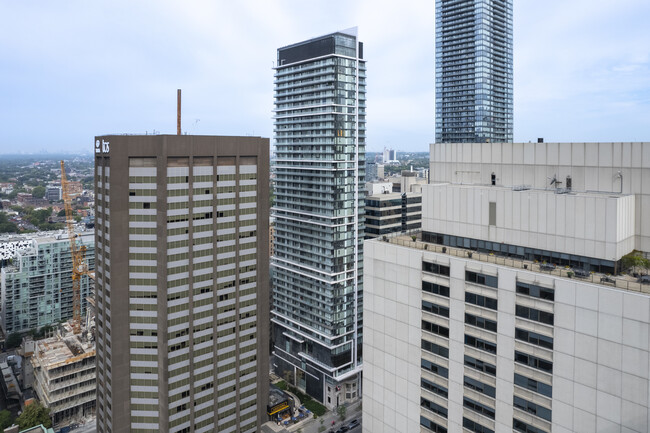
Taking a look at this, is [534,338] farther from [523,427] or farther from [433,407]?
[433,407]

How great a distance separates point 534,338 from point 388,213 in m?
108

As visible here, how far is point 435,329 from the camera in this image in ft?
148

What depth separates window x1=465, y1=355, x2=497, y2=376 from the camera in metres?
41.0

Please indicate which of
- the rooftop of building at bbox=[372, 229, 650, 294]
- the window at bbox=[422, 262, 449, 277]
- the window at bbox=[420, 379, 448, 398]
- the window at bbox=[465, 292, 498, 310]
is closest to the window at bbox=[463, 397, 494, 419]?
the window at bbox=[420, 379, 448, 398]

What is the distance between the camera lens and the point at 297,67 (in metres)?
130

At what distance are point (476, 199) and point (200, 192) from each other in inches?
1972

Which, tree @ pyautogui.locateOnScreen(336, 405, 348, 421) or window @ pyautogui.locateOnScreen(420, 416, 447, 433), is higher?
window @ pyautogui.locateOnScreen(420, 416, 447, 433)

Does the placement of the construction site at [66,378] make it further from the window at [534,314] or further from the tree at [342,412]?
the window at [534,314]

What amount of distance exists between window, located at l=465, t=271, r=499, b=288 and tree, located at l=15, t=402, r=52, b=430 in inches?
4545

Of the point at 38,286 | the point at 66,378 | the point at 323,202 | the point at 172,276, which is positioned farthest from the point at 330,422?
the point at 38,286

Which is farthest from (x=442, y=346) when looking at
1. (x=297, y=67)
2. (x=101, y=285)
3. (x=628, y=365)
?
(x=297, y=67)

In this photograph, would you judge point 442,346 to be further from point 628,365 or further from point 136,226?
point 136,226

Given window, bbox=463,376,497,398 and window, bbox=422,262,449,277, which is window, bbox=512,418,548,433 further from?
window, bbox=422,262,449,277

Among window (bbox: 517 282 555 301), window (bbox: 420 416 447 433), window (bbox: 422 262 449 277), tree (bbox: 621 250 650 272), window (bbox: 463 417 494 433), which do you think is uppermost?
tree (bbox: 621 250 650 272)
